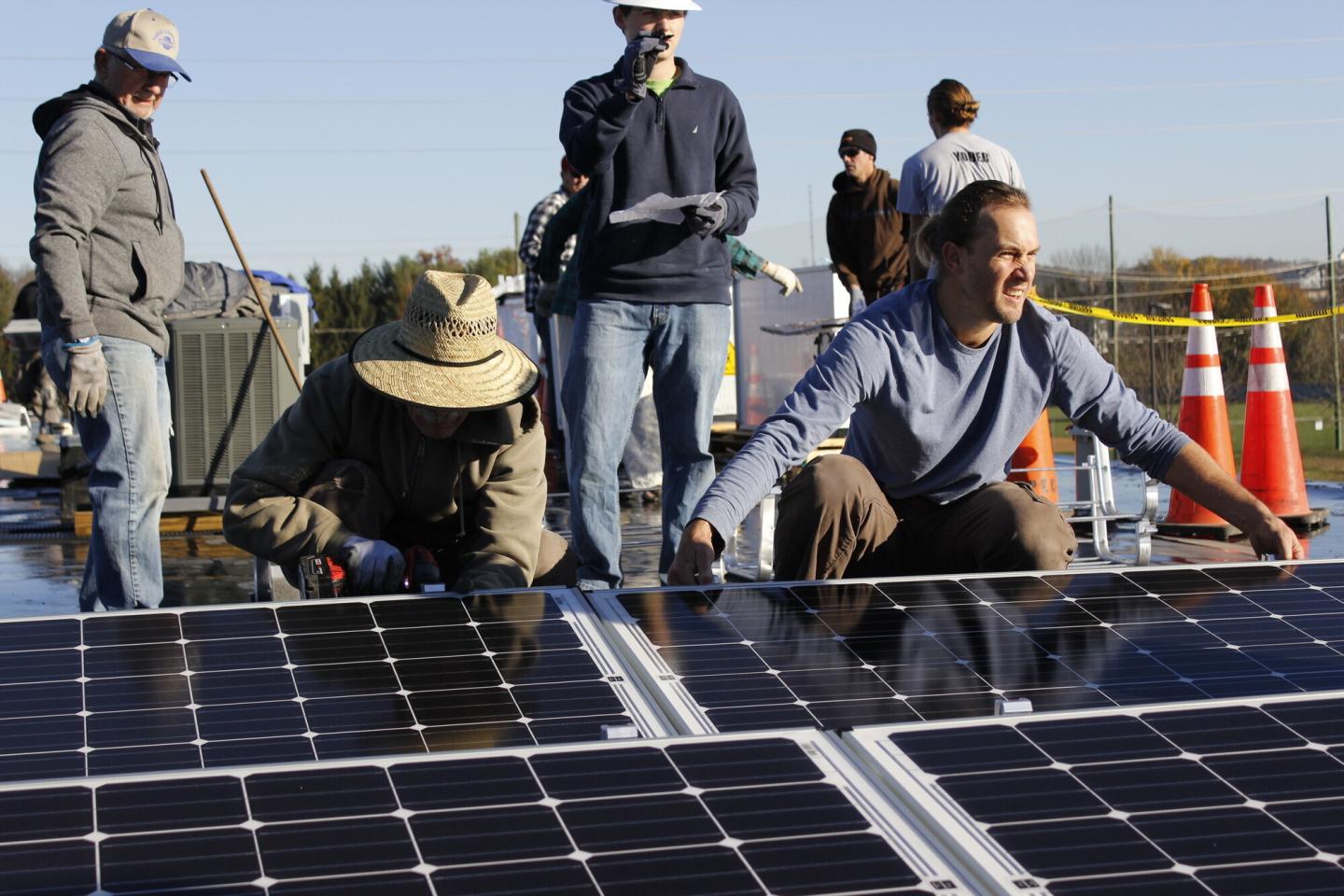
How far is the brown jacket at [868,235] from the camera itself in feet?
34.8

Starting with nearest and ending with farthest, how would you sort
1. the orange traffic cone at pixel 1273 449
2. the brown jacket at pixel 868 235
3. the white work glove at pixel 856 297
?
1. the orange traffic cone at pixel 1273 449
2. the brown jacket at pixel 868 235
3. the white work glove at pixel 856 297

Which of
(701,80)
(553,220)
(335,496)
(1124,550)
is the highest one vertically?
(701,80)

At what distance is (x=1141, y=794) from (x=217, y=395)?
8371 millimetres

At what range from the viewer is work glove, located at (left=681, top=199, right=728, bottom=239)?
6.00m

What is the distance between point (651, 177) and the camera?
20.2 ft

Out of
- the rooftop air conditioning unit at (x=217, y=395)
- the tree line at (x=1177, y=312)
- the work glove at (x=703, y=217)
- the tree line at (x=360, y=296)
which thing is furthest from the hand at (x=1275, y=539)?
the tree line at (x=360, y=296)

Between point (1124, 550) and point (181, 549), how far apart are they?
16.7 ft

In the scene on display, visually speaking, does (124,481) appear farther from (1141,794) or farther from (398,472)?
(1141,794)

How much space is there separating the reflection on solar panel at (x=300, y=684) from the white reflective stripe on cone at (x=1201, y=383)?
6.47 meters

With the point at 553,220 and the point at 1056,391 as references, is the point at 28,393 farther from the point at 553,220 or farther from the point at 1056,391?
the point at 1056,391

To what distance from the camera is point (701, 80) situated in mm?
6246

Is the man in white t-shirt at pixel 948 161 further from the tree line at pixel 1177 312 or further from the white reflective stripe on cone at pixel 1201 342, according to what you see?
the tree line at pixel 1177 312

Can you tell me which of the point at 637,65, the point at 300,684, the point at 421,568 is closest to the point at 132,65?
the point at 637,65

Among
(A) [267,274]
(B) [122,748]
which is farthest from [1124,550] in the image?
(A) [267,274]
